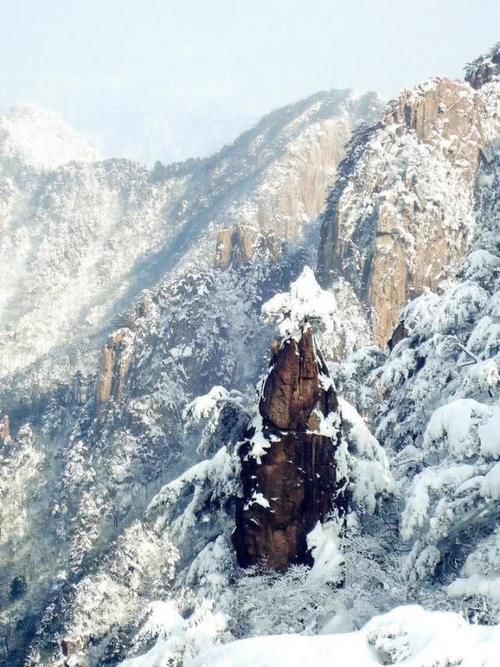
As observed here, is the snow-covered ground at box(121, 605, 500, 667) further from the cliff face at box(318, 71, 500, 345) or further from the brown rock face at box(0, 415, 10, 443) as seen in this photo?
the brown rock face at box(0, 415, 10, 443)

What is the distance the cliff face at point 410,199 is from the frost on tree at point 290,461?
7037cm

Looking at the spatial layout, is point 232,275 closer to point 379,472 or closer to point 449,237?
point 449,237

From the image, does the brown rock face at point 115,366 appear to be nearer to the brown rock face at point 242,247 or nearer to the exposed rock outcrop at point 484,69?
the brown rock face at point 242,247

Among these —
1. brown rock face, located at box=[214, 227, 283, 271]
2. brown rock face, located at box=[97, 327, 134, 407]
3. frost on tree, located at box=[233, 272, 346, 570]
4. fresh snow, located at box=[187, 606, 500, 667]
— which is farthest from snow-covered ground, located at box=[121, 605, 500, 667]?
brown rock face, located at box=[214, 227, 283, 271]

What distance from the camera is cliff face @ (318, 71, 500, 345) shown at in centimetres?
9419

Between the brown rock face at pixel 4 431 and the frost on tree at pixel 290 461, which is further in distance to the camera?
the brown rock face at pixel 4 431

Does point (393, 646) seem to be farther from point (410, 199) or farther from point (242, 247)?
point (242, 247)

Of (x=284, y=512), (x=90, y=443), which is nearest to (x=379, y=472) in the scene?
(x=284, y=512)

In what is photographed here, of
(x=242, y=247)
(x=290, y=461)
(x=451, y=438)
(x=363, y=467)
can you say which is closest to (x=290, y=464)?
(x=290, y=461)

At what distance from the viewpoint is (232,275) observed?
14550 cm

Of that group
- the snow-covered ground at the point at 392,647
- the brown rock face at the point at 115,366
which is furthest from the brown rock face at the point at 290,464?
the brown rock face at the point at 115,366

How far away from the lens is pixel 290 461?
23.5 metres

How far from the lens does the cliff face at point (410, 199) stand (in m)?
94.2

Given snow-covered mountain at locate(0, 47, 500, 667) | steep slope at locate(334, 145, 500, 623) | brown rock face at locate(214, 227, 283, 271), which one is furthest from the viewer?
brown rock face at locate(214, 227, 283, 271)
